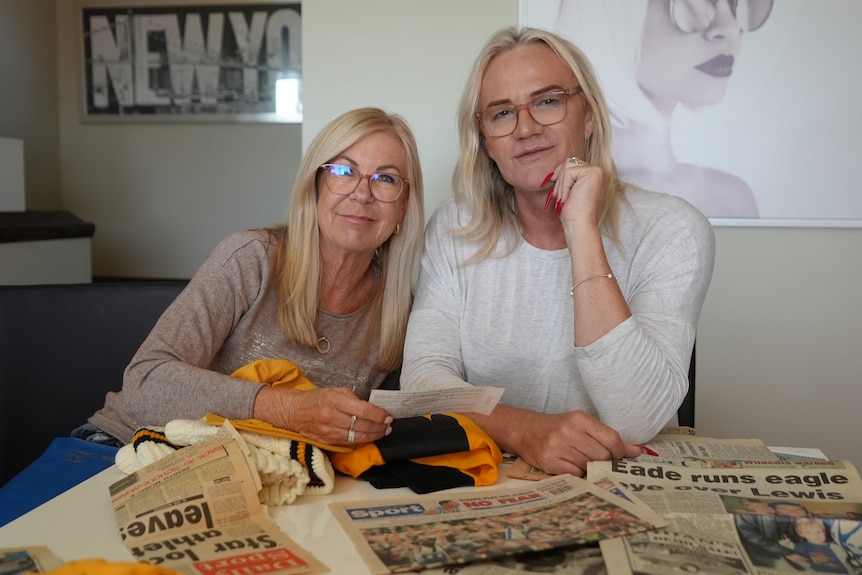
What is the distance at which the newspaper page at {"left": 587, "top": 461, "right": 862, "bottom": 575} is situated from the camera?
3.01ft

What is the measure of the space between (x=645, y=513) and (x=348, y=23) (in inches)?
84.6

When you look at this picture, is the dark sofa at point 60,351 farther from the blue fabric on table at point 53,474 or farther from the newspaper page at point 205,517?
the newspaper page at point 205,517

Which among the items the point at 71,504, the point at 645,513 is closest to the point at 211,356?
the point at 71,504

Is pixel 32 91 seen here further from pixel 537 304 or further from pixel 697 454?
pixel 697 454

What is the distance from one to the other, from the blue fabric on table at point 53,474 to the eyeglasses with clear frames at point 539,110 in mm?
1054

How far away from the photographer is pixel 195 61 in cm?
646

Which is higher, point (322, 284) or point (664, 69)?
point (664, 69)

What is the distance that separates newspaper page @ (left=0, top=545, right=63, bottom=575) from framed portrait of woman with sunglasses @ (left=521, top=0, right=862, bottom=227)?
7.02 feet

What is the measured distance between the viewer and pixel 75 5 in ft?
21.7

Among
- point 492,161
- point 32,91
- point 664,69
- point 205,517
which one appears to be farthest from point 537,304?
point 32,91

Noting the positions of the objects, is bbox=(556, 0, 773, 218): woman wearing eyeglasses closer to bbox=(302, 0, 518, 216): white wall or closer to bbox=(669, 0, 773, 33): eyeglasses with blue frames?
bbox=(669, 0, 773, 33): eyeglasses with blue frames

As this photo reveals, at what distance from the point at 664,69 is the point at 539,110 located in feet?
3.40

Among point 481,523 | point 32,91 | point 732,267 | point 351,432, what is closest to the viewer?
point 481,523

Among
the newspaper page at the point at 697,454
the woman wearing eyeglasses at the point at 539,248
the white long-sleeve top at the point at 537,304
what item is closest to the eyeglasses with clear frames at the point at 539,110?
the woman wearing eyeglasses at the point at 539,248
